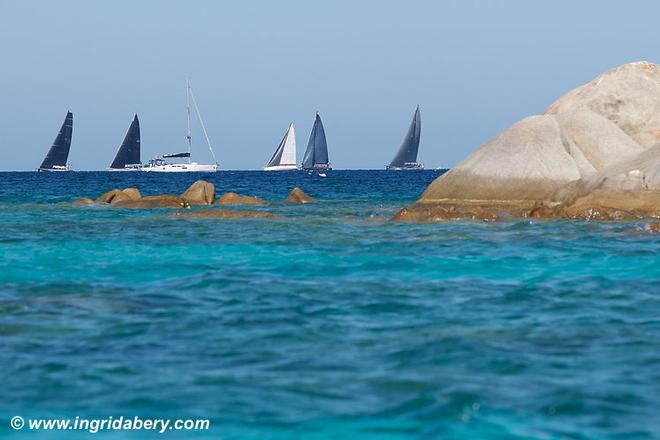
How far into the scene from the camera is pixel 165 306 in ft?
43.1

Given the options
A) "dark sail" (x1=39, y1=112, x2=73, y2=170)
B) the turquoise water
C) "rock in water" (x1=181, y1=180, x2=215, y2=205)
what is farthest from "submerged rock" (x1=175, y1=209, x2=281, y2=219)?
"dark sail" (x1=39, y1=112, x2=73, y2=170)

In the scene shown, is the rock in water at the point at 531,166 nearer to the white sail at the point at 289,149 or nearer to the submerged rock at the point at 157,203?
the submerged rock at the point at 157,203

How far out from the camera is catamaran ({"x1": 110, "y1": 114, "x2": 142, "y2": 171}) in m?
149

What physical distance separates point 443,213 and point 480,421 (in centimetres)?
2197

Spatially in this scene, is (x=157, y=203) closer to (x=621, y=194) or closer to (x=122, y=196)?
(x=122, y=196)

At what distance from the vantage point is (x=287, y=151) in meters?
163

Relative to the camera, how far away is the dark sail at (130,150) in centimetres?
14838

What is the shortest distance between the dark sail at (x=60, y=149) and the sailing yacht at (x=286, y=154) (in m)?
31.9

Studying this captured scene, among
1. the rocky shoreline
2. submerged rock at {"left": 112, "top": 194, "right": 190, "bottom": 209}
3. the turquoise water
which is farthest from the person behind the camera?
the rocky shoreline

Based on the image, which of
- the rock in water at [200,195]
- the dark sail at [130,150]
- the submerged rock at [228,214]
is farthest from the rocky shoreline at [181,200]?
the dark sail at [130,150]

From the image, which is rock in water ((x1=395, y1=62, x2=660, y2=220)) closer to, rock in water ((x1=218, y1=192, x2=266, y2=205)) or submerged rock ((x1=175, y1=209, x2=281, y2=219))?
submerged rock ((x1=175, y1=209, x2=281, y2=219))

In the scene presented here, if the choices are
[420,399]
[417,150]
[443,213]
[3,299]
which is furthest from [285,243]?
[417,150]

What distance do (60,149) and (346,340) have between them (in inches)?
5884

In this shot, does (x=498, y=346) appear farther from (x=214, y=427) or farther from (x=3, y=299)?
(x=3, y=299)
